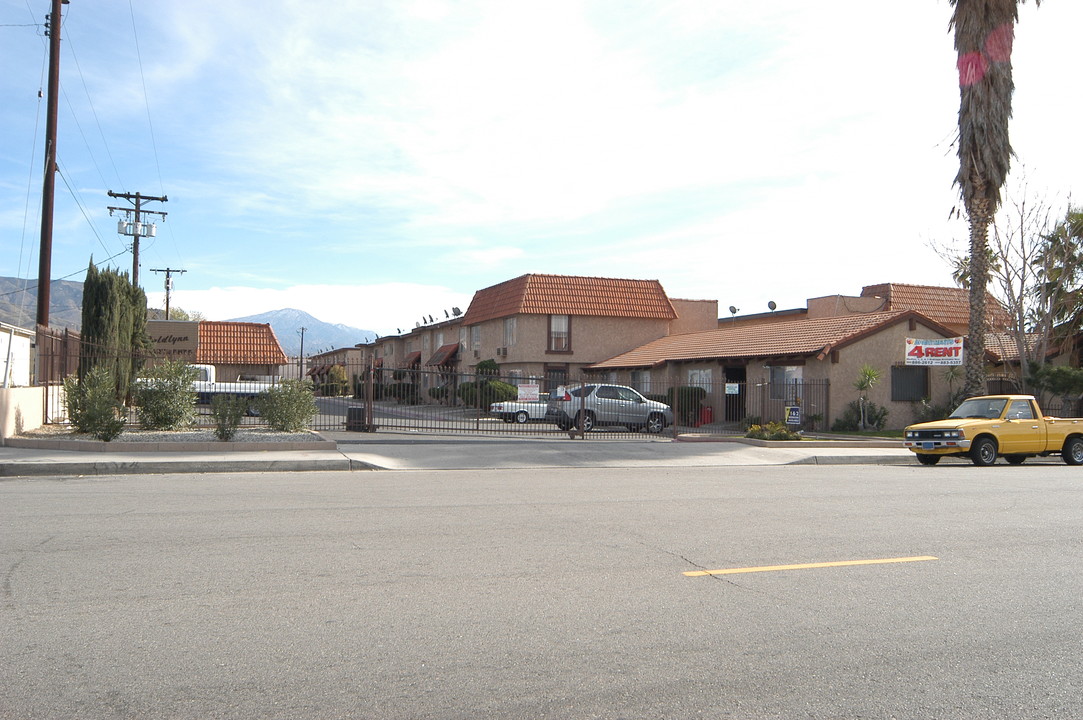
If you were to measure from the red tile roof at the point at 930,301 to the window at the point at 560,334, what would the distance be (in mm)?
15977

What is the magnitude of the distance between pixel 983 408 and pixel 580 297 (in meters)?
26.1

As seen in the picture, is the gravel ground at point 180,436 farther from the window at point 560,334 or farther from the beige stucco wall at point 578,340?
the window at point 560,334

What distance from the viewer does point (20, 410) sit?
58.7 ft

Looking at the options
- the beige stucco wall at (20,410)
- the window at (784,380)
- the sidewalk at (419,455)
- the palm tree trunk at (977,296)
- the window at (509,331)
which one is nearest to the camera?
the sidewalk at (419,455)

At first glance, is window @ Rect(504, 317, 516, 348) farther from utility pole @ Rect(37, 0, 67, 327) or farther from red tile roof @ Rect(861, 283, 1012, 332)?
utility pole @ Rect(37, 0, 67, 327)

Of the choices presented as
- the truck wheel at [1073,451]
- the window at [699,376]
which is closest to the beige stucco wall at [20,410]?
the window at [699,376]

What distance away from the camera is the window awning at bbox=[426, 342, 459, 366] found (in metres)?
52.7

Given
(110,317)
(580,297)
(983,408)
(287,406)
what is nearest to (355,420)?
(287,406)

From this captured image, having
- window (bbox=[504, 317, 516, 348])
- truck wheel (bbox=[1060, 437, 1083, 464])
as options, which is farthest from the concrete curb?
window (bbox=[504, 317, 516, 348])

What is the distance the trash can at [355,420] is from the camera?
22.7m

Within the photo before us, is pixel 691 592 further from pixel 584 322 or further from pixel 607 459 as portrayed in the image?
pixel 584 322

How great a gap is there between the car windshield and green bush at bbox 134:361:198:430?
17.7 metres

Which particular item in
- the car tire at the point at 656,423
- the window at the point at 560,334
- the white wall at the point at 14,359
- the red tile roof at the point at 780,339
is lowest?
the car tire at the point at 656,423

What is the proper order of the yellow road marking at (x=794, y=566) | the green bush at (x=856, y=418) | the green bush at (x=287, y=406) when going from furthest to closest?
the green bush at (x=856, y=418), the green bush at (x=287, y=406), the yellow road marking at (x=794, y=566)
